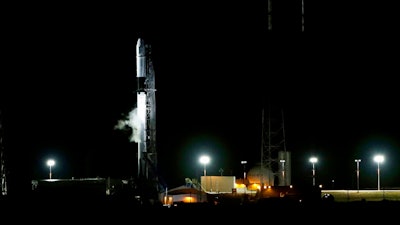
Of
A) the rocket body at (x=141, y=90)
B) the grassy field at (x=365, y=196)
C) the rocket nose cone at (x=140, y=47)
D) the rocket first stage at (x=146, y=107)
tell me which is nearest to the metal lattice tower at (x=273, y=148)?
the grassy field at (x=365, y=196)

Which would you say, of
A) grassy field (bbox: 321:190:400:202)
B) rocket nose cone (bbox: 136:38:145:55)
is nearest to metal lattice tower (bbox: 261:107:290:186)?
grassy field (bbox: 321:190:400:202)

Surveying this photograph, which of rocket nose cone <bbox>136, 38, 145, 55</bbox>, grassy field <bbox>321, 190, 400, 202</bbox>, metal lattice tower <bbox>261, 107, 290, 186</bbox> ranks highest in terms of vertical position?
rocket nose cone <bbox>136, 38, 145, 55</bbox>

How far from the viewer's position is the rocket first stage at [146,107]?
3934cm

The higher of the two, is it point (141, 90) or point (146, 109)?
point (141, 90)

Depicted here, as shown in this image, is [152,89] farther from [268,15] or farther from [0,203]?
[0,203]

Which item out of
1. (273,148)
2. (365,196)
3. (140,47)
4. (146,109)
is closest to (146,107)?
(146,109)

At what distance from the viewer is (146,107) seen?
39.6m

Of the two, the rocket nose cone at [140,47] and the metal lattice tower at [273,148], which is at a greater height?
the rocket nose cone at [140,47]

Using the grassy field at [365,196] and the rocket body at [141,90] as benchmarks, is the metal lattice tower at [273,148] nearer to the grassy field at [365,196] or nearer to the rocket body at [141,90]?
the grassy field at [365,196]

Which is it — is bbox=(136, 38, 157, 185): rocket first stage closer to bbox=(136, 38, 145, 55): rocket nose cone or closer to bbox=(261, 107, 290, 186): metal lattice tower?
bbox=(136, 38, 145, 55): rocket nose cone

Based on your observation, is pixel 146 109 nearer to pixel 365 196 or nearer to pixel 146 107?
pixel 146 107

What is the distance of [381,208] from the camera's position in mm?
20734

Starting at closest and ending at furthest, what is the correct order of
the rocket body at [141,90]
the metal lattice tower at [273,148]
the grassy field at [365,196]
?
the grassy field at [365,196], the rocket body at [141,90], the metal lattice tower at [273,148]

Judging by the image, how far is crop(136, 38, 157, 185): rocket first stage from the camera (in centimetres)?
3934
